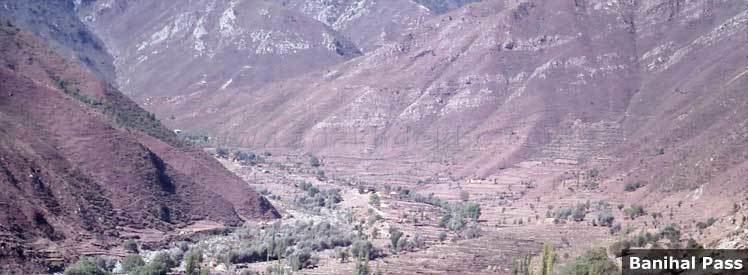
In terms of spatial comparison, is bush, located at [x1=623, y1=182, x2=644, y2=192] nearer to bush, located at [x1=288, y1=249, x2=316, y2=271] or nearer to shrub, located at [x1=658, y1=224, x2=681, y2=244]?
shrub, located at [x1=658, y1=224, x2=681, y2=244]

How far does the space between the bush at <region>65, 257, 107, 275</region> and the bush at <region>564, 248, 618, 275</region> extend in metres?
27.2

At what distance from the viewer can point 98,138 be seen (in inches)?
2840

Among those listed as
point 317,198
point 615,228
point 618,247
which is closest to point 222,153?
point 317,198

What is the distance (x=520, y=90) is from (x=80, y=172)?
78.0 metres

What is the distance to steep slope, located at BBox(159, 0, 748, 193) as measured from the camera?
110812 millimetres

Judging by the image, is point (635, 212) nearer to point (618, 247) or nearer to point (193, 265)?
point (618, 247)

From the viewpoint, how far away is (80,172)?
220 feet

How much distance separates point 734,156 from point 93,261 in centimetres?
4993

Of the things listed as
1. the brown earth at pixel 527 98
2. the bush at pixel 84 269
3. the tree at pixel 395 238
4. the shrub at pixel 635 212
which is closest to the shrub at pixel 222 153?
the brown earth at pixel 527 98

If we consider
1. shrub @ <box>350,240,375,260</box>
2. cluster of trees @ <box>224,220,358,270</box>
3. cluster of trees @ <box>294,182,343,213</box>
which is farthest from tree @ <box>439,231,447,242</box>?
cluster of trees @ <box>294,182,343,213</box>

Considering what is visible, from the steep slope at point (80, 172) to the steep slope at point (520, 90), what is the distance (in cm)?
4449

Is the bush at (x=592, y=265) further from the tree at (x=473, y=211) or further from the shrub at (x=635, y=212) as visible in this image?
the tree at (x=473, y=211)

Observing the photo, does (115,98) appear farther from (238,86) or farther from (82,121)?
(238,86)

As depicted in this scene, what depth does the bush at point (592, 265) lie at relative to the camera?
44.1m
